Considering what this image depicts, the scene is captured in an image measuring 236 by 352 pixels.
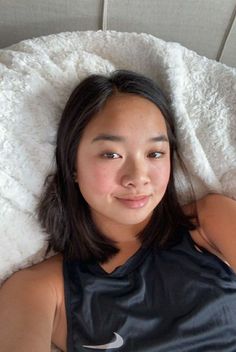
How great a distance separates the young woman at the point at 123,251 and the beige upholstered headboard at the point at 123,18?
7.7 inches

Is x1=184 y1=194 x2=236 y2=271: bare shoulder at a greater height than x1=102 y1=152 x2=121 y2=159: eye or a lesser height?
lesser

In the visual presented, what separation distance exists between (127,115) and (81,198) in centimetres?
26

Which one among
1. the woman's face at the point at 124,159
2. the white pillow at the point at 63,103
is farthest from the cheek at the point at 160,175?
the white pillow at the point at 63,103

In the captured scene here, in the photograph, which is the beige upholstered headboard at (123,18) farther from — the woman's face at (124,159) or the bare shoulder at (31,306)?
the bare shoulder at (31,306)

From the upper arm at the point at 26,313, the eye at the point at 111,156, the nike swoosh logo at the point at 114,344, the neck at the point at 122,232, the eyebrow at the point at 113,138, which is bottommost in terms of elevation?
the nike swoosh logo at the point at 114,344

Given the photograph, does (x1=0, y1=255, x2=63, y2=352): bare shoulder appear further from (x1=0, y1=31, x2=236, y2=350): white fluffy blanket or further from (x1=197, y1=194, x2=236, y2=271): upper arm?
(x1=197, y1=194, x2=236, y2=271): upper arm

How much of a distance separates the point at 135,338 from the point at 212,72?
2.06ft

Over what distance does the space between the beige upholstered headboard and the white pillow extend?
0.23 ft

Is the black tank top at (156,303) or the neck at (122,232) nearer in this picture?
the black tank top at (156,303)

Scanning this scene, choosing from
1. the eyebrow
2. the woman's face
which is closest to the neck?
the woman's face

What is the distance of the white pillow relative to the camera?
944 millimetres

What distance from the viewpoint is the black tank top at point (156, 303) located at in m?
0.89

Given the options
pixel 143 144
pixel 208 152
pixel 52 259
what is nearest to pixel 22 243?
pixel 52 259

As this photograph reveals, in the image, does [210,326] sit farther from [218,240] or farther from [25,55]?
[25,55]
